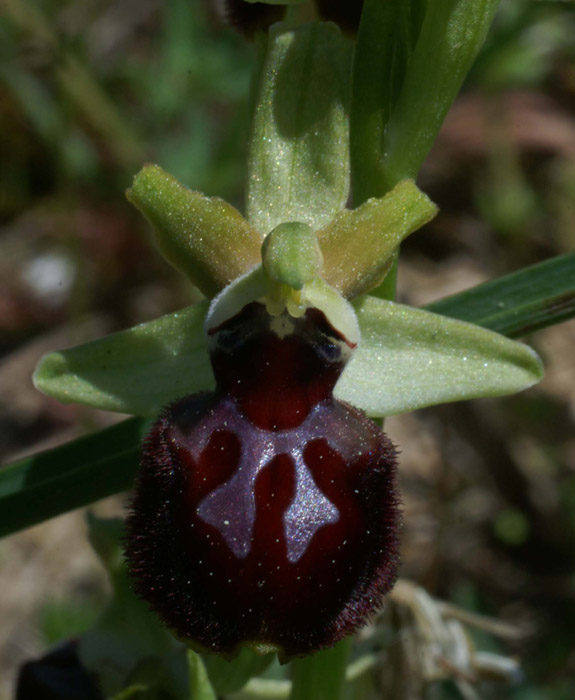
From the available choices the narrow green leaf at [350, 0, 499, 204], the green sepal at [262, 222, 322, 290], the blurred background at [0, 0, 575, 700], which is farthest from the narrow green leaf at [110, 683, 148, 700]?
the blurred background at [0, 0, 575, 700]

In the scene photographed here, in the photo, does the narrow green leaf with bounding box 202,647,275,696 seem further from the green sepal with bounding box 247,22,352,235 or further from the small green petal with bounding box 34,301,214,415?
the green sepal with bounding box 247,22,352,235

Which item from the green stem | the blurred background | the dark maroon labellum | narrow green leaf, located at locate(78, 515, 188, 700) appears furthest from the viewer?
the blurred background

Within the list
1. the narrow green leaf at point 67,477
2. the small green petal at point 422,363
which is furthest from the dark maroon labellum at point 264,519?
the narrow green leaf at point 67,477

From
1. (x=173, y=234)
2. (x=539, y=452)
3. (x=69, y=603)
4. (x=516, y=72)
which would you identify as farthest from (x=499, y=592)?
(x=173, y=234)

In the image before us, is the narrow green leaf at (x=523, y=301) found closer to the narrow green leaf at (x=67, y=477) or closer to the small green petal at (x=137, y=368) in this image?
the small green petal at (x=137, y=368)

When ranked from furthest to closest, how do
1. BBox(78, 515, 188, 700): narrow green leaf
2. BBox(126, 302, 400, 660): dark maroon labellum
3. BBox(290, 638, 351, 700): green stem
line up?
BBox(78, 515, 188, 700): narrow green leaf, BBox(290, 638, 351, 700): green stem, BBox(126, 302, 400, 660): dark maroon labellum

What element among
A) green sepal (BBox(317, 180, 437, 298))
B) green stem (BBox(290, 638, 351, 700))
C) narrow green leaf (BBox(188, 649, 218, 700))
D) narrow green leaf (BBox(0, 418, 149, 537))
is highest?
green sepal (BBox(317, 180, 437, 298))

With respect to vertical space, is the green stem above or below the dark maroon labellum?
below
